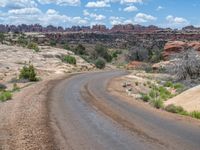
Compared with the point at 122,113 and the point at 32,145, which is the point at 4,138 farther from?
the point at 122,113

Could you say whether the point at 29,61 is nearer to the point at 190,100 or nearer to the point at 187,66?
the point at 187,66

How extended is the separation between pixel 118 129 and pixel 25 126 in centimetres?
352

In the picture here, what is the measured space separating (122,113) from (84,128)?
458cm

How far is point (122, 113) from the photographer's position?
19.2 metres

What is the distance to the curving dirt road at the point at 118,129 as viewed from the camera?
11.9m

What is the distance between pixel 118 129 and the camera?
14.5 metres

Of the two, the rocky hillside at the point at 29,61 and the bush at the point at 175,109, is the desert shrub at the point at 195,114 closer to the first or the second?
the bush at the point at 175,109

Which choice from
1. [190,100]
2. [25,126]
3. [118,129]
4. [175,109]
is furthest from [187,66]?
[25,126]


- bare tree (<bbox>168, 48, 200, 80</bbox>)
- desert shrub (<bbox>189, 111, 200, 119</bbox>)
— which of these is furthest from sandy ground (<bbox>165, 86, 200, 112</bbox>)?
bare tree (<bbox>168, 48, 200, 80</bbox>)

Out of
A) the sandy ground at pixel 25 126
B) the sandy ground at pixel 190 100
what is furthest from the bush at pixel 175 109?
the sandy ground at pixel 25 126

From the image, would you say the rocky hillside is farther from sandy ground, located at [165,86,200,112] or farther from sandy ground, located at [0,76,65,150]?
sandy ground, located at [165,86,200,112]

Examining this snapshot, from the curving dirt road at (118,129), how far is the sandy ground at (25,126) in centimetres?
41

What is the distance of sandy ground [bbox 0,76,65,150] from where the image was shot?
1218 centimetres

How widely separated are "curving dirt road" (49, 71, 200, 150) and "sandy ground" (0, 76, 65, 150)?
41 cm
